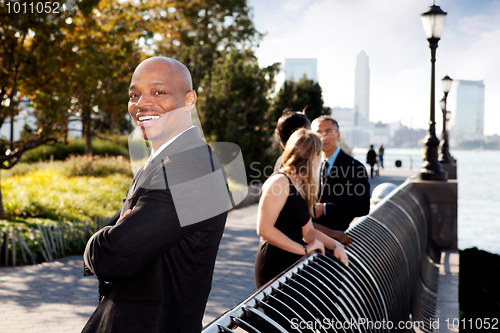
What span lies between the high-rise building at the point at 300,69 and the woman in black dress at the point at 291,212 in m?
25.4

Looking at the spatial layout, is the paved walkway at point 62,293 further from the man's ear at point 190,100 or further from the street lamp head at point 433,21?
the street lamp head at point 433,21

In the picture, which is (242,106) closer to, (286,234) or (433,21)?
(433,21)

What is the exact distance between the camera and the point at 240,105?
1934 centimetres

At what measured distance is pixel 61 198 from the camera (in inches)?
423

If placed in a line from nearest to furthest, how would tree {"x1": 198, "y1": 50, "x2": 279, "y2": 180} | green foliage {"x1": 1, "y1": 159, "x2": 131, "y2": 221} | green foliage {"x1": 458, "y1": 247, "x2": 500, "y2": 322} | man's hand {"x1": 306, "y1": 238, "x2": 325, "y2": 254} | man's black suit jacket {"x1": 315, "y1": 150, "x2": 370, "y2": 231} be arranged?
man's hand {"x1": 306, "y1": 238, "x2": 325, "y2": 254}
man's black suit jacket {"x1": 315, "y1": 150, "x2": 370, "y2": 231}
green foliage {"x1": 458, "y1": 247, "x2": 500, "y2": 322}
green foliage {"x1": 1, "y1": 159, "x2": 131, "y2": 221}
tree {"x1": 198, "y1": 50, "x2": 279, "y2": 180}

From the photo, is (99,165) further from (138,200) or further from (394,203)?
(138,200)

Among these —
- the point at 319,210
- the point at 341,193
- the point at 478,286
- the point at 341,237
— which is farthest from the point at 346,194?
the point at 478,286

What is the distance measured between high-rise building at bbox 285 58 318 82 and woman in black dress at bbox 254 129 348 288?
25.4 metres

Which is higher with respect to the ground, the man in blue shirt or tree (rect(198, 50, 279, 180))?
tree (rect(198, 50, 279, 180))

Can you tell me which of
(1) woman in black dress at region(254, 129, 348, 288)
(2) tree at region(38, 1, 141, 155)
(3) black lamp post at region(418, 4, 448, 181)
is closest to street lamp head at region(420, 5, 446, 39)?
(3) black lamp post at region(418, 4, 448, 181)

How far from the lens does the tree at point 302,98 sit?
25922 millimetres

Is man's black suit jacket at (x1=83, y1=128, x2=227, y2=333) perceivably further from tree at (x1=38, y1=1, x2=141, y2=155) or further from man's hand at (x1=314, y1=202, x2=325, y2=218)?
tree at (x1=38, y1=1, x2=141, y2=155)

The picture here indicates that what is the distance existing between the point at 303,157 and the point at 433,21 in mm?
8600

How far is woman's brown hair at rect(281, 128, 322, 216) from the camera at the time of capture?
3.34 meters
